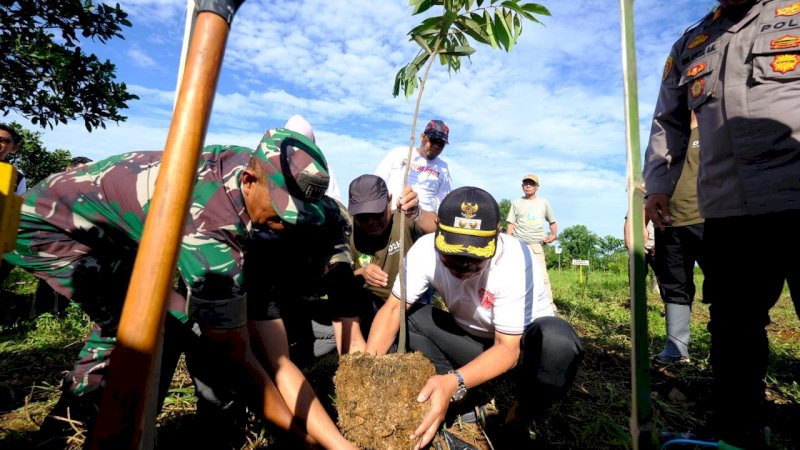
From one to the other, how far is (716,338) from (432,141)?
3.13 meters

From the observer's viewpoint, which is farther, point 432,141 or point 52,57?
point 432,141

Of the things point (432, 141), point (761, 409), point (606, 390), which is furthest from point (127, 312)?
point (432, 141)

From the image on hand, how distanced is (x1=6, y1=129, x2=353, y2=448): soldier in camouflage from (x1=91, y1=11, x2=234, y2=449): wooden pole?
951mm

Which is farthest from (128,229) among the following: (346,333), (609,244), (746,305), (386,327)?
(609,244)

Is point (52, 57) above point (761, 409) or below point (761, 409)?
above

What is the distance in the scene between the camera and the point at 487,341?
2688mm

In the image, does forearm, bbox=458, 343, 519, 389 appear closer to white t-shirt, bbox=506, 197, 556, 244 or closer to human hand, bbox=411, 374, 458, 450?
human hand, bbox=411, 374, 458, 450

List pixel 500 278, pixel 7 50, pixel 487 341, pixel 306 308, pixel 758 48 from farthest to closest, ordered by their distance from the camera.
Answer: pixel 7 50
pixel 306 308
pixel 487 341
pixel 500 278
pixel 758 48

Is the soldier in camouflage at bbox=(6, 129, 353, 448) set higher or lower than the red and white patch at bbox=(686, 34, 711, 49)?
lower

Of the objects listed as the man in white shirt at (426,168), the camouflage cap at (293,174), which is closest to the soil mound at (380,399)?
the camouflage cap at (293,174)

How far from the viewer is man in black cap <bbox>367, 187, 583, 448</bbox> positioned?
6.86 ft

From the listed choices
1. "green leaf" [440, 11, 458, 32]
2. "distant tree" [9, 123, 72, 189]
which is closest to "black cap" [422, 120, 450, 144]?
"green leaf" [440, 11, 458, 32]

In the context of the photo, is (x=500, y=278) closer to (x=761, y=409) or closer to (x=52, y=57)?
(x=761, y=409)

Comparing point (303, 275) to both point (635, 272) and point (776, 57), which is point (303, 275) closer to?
point (635, 272)
